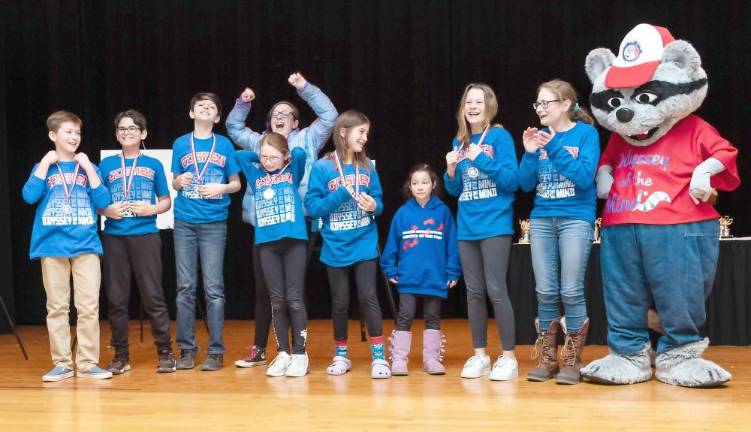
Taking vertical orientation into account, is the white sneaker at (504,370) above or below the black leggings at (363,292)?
below

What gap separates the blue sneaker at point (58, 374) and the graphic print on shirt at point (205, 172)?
3.03ft

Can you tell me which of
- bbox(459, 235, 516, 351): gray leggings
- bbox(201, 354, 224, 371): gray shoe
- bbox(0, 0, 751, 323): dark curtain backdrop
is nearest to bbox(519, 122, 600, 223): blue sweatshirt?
bbox(459, 235, 516, 351): gray leggings

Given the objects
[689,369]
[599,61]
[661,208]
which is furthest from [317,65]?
[689,369]

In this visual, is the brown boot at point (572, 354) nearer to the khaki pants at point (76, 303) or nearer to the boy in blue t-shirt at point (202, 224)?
the boy in blue t-shirt at point (202, 224)

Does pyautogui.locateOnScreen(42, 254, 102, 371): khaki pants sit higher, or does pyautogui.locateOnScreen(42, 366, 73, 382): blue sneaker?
pyautogui.locateOnScreen(42, 254, 102, 371): khaki pants

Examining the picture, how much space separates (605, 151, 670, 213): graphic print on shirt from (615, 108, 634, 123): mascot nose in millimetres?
173

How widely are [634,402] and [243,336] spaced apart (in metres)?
2.87

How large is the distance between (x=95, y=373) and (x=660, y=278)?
7.89 ft

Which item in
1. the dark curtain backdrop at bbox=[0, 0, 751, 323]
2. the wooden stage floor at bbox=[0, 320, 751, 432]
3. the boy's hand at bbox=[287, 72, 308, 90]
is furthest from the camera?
the dark curtain backdrop at bbox=[0, 0, 751, 323]

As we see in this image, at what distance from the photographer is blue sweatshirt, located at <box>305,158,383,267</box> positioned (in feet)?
12.4

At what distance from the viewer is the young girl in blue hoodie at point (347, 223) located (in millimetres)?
3783

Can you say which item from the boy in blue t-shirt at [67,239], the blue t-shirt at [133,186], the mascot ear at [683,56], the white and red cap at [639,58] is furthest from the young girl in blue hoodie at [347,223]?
the mascot ear at [683,56]

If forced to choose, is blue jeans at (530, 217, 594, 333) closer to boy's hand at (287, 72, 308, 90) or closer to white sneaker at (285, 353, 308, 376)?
white sneaker at (285, 353, 308, 376)

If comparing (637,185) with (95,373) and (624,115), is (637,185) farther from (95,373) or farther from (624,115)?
(95,373)
